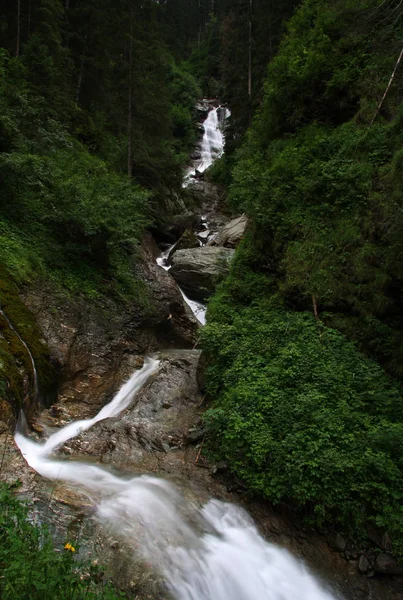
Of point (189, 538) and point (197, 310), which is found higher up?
point (197, 310)

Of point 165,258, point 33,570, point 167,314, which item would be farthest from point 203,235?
point 33,570

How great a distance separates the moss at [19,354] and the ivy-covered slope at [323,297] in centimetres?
319

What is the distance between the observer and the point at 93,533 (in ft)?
13.8

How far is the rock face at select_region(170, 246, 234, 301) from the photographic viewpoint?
46.9ft

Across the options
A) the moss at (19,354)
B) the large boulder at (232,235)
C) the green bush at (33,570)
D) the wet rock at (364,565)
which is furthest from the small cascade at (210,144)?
the green bush at (33,570)

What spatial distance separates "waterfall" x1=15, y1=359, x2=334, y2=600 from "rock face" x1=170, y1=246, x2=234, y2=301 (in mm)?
9170

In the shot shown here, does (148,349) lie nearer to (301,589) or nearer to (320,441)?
(320,441)

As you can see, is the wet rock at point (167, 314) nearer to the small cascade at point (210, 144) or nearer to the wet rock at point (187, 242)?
the wet rock at point (187, 242)

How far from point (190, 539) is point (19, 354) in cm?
413

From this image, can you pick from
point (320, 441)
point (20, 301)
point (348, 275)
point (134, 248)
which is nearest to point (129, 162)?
point (134, 248)

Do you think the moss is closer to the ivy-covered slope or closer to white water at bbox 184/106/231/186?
the ivy-covered slope

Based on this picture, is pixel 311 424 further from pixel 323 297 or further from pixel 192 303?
pixel 192 303

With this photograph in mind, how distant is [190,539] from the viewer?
4.74 metres

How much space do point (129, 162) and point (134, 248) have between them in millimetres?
5910
